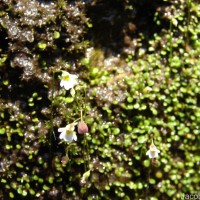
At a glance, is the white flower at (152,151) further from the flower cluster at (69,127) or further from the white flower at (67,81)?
the white flower at (67,81)

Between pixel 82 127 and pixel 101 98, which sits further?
pixel 101 98

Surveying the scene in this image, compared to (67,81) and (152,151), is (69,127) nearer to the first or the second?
(67,81)

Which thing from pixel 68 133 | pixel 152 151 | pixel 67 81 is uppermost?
pixel 67 81

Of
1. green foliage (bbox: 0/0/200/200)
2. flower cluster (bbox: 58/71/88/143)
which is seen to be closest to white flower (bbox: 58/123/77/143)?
flower cluster (bbox: 58/71/88/143)

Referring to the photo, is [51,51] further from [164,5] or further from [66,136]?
[164,5]

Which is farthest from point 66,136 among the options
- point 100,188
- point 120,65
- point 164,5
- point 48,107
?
point 164,5

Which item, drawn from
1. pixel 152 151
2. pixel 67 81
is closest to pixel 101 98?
pixel 67 81

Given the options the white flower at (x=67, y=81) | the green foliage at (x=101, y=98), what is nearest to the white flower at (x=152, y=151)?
the green foliage at (x=101, y=98)
